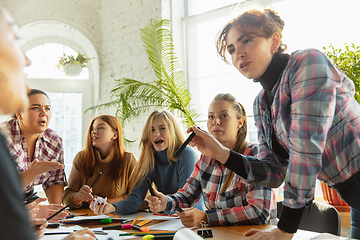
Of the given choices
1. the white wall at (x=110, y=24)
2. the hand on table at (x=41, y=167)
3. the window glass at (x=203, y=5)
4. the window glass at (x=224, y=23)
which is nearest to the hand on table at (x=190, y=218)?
the hand on table at (x=41, y=167)

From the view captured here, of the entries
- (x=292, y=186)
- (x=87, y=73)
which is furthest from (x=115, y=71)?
(x=292, y=186)

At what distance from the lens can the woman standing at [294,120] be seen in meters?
0.80

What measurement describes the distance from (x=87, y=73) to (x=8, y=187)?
4.20 m

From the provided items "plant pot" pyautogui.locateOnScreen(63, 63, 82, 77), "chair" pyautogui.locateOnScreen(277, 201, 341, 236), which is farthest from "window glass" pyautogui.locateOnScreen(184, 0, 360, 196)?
"chair" pyautogui.locateOnScreen(277, 201, 341, 236)

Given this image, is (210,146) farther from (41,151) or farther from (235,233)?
(41,151)

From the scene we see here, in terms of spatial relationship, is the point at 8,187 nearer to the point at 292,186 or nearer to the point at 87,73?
the point at 292,186

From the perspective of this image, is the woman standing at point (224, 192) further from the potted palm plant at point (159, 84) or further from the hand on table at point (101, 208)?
the potted palm plant at point (159, 84)

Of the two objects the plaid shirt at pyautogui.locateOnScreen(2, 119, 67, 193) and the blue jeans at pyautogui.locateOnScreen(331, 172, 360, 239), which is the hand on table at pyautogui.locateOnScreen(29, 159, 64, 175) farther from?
the blue jeans at pyautogui.locateOnScreen(331, 172, 360, 239)

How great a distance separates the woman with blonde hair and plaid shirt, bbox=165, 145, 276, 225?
0.31 m

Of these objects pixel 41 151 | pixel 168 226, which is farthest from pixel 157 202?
pixel 41 151

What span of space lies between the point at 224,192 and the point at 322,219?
0.43 meters

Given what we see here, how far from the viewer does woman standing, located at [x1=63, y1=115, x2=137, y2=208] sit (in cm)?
217

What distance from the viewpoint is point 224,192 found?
1453 millimetres

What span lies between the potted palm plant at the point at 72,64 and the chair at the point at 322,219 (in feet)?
11.2
